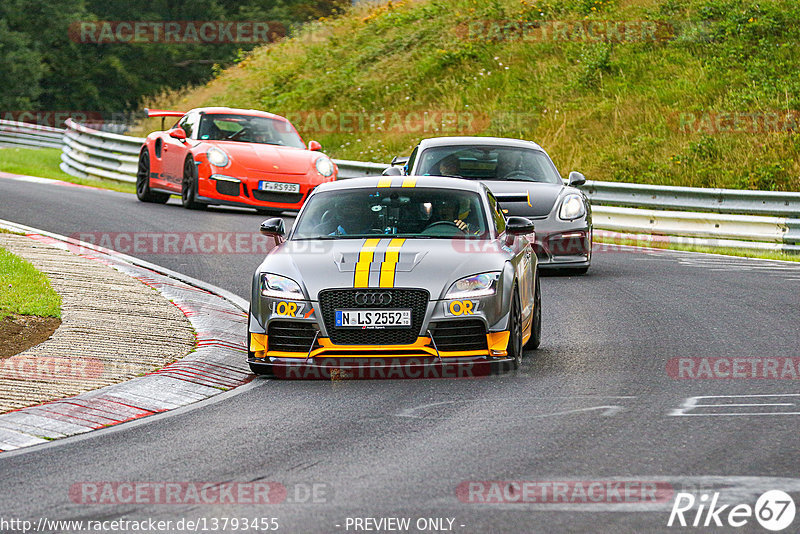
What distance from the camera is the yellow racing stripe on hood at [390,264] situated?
8736 mm

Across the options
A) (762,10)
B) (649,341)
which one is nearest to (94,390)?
(649,341)

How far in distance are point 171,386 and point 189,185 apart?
1183cm

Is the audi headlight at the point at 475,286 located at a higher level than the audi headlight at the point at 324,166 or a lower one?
lower

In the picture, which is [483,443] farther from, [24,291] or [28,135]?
[28,135]

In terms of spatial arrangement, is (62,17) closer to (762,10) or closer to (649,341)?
(762,10)

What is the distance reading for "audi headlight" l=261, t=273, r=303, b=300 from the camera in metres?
8.88

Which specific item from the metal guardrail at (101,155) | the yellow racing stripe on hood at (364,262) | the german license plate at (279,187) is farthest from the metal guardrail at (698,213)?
the yellow racing stripe on hood at (364,262)

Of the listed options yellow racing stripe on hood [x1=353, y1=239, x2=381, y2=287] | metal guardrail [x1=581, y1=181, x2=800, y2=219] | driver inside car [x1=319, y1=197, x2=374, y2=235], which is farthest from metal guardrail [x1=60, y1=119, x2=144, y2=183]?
yellow racing stripe on hood [x1=353, y1=239, x2=381, y2=287]

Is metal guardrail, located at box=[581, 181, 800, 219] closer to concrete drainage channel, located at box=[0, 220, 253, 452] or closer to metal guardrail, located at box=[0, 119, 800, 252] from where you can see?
metal guardrail, located at box=[0, 119, 800, 252]

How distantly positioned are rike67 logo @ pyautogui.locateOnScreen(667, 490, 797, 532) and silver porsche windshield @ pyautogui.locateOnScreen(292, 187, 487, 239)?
14.3 feet

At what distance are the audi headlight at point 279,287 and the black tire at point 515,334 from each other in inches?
58.2

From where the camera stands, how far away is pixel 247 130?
20984 millimetres

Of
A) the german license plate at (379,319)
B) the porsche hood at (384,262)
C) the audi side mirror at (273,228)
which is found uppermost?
the audi side mirror at (273,228)

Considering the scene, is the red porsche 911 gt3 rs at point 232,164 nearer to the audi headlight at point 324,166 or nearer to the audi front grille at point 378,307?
the audi headlight at point 324,166
